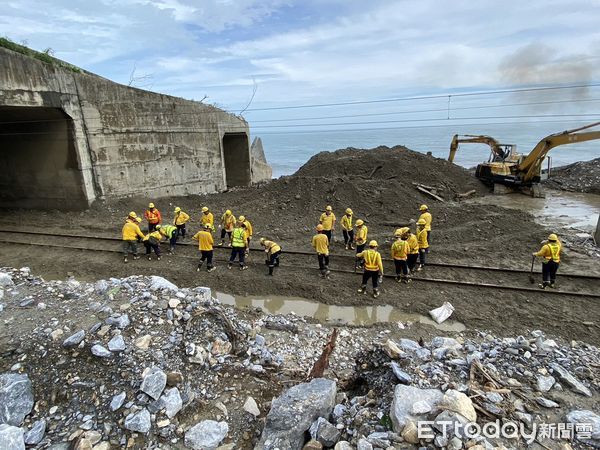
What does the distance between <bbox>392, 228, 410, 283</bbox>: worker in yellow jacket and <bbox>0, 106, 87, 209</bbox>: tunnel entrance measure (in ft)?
42.7

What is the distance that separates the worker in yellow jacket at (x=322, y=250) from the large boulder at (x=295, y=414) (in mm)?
5685

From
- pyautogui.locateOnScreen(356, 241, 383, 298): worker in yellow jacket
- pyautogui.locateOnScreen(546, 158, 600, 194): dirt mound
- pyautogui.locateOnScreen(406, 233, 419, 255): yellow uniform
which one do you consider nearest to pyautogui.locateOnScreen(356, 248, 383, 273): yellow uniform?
pyautogui.locateOnScreen(356, 241, 383, 298): worker in yellow jacket

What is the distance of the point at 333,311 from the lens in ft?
29.5

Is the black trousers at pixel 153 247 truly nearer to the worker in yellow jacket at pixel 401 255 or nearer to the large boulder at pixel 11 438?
the worker in yellow jacket at pixel 401 255

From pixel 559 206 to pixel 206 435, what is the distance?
66.7ft

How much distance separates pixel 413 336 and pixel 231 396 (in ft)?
13.6

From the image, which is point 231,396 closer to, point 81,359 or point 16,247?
point 81,359

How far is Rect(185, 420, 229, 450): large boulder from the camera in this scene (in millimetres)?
4344

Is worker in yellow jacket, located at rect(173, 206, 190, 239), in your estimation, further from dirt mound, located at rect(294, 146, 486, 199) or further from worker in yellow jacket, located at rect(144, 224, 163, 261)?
dirt mound, located at rect(294, 146, 486, 199)

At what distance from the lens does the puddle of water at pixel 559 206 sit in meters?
15.6

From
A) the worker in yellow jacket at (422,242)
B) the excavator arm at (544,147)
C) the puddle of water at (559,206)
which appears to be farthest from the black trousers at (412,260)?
the excavator arm at (544,147)

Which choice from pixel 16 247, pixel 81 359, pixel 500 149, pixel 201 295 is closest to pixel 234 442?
pixel 81 359

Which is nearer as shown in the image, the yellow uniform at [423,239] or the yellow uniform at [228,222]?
the yellow uniform at [423,239]

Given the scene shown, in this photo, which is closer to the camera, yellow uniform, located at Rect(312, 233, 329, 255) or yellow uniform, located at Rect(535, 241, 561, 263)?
yellow uniform, located at Rect(535, 241, 561, 263)
